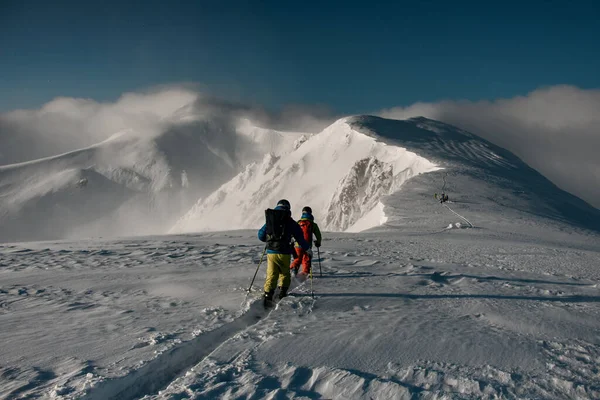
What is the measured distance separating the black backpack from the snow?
1077mm

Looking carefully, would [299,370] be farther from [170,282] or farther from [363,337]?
[170,282]

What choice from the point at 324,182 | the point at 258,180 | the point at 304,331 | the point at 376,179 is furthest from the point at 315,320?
the point at 258,180

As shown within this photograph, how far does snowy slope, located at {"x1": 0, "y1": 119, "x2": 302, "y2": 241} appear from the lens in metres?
77.6

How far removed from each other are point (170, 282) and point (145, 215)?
260ft

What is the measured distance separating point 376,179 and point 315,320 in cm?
3388

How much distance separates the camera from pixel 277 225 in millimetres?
7977

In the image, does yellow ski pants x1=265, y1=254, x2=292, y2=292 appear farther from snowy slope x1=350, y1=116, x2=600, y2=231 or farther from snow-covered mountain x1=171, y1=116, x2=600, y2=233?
snow-covered mountain x1=171, y1=116, x2=600, y2=233

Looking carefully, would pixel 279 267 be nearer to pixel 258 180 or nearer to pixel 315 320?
pixel 315 320

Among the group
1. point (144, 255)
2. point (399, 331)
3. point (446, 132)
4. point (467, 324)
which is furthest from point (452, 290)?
point (446, 132)

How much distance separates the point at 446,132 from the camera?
49719 mm

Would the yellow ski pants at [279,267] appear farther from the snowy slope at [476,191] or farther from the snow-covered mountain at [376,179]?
the snow-covered mountain at [376,179]

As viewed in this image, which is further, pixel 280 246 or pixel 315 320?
pixel 280 246

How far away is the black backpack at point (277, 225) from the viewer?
7.93 m

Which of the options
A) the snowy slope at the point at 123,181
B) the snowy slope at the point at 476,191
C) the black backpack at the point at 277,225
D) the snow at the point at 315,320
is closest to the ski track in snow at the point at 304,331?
the snow at the point at 315,320
